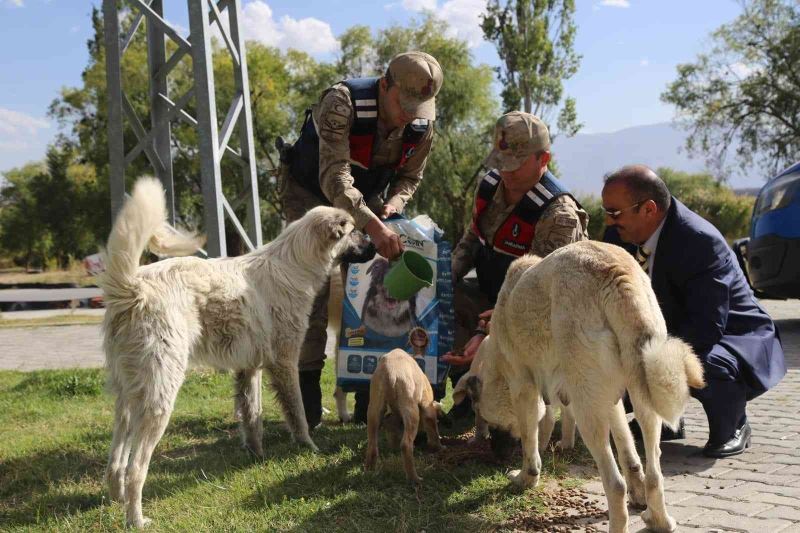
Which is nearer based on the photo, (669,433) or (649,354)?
(649,354)

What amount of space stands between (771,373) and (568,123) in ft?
83.9

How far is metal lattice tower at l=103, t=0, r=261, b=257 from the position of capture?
309 inches

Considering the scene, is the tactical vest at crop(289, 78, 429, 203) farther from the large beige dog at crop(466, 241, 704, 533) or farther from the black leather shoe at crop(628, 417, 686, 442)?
the black leather shoe at crop(628, 417, 686, 442)

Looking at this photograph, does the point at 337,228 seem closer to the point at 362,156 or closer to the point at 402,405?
the point at 362,156

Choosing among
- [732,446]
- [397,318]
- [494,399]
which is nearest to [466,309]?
[397,318]

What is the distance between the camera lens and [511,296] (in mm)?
3818

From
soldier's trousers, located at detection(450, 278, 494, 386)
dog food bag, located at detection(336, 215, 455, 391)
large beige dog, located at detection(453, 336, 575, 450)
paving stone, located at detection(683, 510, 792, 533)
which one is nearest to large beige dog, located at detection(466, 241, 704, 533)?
paving stone, located at detection(683, 510, 792, 533)

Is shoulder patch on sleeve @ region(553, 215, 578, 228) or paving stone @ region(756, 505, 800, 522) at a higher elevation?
shoulder patch on sleeve @ region(553, 215, 578, 228)

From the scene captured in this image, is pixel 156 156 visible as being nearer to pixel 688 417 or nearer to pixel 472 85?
pixel 688 417

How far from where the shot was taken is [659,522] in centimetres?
331

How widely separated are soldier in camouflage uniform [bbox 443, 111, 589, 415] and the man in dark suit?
25.1 inches

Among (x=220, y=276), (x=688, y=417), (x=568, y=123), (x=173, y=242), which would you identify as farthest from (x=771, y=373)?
(x=568, y=123)

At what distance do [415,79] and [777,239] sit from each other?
A: 611cm

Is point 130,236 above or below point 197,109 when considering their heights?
below
